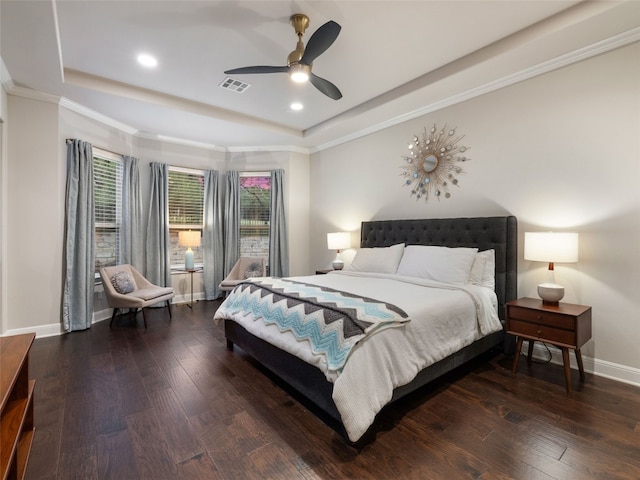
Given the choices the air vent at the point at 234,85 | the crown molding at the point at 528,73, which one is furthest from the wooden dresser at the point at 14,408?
the crown molding at the point at 528,73

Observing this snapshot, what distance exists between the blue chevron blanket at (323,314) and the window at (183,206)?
3150 mm

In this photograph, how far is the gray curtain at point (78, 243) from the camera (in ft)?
12.2

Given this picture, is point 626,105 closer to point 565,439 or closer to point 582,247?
point 582,247

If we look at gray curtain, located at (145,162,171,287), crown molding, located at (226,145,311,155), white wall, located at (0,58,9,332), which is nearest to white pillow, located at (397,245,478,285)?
crown molding, located at (226,145,311,155)

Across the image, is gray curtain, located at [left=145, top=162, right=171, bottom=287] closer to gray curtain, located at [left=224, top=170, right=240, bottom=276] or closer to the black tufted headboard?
gray curtain, located at [left=224, top=170, right=240, bottom=276]

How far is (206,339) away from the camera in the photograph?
3.52m

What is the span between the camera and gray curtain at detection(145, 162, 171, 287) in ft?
16.0

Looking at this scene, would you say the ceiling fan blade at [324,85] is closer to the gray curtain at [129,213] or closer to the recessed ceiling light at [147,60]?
the recessed ceiling light at [147,60]

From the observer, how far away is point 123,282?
410 centimetres

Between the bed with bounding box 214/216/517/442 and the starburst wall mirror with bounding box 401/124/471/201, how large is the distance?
0.44m

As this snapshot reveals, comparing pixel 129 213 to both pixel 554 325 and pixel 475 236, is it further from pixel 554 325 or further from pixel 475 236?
pixel 554 325

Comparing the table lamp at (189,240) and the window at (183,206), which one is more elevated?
the window at (183,206)

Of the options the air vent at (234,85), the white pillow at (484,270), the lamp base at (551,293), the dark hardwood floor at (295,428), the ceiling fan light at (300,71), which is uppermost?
the air vent at (234,85)

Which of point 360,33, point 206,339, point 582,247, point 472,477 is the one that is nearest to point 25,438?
point 206,339
